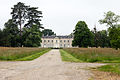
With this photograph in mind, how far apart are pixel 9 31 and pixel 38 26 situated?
11.8m

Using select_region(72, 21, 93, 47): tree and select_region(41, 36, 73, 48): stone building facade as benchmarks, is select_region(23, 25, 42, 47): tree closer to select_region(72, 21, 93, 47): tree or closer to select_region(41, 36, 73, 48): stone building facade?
select_region(72, 21, 93, 47): tree

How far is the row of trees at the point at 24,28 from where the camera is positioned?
60.5 meters

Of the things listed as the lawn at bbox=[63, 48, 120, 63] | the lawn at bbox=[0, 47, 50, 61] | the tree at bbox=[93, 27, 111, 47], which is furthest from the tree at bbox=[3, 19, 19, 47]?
the lawn at bbox=[63, 48, 120, 63]

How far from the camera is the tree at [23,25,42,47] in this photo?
197ft

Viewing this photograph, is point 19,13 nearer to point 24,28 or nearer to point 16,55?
point 24,28

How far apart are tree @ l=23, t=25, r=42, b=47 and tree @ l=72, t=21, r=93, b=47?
1519cm

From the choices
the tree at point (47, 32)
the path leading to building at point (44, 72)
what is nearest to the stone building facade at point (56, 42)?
the tree at point (47, 32)

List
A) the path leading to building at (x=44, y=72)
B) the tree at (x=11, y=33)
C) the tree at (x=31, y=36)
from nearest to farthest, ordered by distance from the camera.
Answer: the path leading to building at (x=44, y=72) → the tree at (x=31, y=36) → the tree at (x=11, y=33)

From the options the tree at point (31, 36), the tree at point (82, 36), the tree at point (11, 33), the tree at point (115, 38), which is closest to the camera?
the tree at point (115, 38)

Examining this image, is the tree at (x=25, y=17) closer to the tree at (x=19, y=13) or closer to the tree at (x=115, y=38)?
the tree at (x=19, y=13)

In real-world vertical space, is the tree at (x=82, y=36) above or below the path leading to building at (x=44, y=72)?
above

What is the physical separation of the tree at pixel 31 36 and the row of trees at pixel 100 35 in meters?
15.1

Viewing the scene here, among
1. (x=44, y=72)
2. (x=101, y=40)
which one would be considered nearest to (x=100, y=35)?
(x=101, y=40)

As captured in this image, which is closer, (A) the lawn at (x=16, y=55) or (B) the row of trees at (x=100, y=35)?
(A) the lawn at (x=16, y=55)
